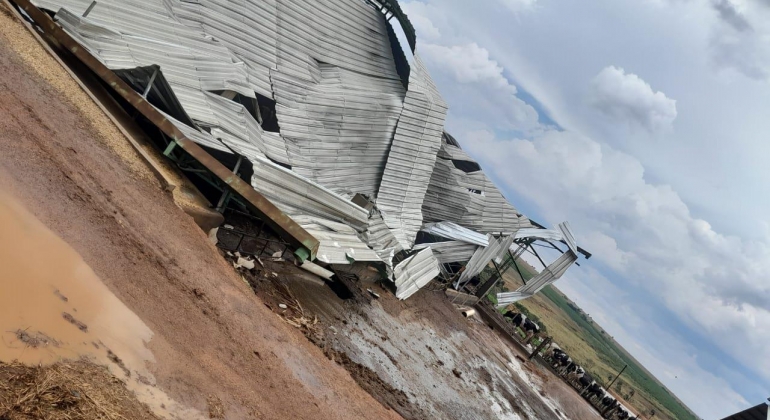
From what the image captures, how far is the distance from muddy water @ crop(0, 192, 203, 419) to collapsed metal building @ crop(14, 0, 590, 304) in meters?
5.31

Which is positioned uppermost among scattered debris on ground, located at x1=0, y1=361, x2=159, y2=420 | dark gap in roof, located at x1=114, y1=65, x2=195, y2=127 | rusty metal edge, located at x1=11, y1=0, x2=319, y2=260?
dark gap in roof, located at x1=114, y1=65, x2=195, y2=127

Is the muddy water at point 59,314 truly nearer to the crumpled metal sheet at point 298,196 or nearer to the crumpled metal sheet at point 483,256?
the crumpled metal sheet at point 298,196

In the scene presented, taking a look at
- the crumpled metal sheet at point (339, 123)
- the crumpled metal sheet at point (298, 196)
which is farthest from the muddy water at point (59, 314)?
the crumpled metal sheet at point (339, 123)

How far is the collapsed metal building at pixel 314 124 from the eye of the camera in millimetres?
13203

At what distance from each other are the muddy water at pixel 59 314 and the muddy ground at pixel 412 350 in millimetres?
5186

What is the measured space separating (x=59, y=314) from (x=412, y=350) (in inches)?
466

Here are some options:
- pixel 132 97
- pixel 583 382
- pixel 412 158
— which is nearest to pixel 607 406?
pixel 583 382

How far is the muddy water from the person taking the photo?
5.80 m

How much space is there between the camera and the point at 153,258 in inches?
360

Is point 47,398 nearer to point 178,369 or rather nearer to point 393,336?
point 178,369

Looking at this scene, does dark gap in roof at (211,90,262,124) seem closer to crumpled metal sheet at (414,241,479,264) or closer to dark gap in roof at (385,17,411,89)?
dark gap in roof at (385,17,411,89)

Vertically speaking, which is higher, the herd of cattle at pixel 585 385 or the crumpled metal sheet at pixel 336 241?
the herd of cattle at pixel 585 385

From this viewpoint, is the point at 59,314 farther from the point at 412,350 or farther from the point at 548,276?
the point at 548,276

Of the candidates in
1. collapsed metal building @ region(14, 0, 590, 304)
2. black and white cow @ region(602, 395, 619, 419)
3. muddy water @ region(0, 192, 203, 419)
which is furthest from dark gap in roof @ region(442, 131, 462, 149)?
muddy water @ region(0, 192, 203, 419)
